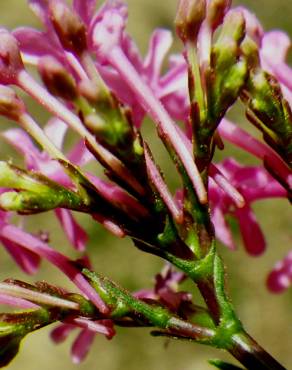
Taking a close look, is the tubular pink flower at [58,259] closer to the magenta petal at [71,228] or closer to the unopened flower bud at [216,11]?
the magenta petal at [71,228]

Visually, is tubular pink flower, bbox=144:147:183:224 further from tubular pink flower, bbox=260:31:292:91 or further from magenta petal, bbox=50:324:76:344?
magenta petal, bbox=50:324:76:344

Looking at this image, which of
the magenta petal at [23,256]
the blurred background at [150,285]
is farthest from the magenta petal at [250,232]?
the blurred background at [150,285]

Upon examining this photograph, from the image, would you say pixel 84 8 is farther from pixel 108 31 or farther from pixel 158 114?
pixel 158 114

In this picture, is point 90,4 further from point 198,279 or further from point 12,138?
point 198,279

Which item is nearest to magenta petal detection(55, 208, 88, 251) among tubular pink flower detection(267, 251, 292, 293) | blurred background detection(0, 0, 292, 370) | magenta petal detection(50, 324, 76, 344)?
magenta petal detection(50, 324, 76, 344)

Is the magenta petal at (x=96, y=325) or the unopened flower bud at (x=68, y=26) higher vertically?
the unopened flower bud at (x=68, y=26)

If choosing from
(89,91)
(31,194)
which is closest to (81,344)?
(31,194)

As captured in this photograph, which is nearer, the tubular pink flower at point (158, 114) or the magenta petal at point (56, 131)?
the tubular pink flower at point (158, 114)
